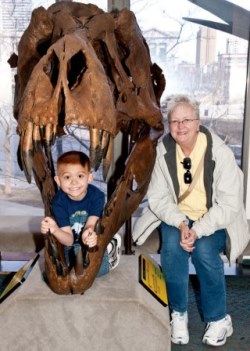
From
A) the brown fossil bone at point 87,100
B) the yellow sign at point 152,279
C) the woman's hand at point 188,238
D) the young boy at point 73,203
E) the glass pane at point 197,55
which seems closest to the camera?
the brown fossil bone at point 87,100

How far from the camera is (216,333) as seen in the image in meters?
2.18

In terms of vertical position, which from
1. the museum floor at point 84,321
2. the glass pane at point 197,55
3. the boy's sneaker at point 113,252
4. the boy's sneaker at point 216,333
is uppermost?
the glass pane at point 197,55

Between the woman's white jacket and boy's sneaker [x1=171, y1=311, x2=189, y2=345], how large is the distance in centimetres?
35

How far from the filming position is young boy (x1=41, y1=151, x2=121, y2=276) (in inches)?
71.4

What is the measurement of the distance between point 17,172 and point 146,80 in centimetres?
196

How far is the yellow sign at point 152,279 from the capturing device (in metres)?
1.98

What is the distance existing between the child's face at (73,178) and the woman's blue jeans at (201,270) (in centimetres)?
57

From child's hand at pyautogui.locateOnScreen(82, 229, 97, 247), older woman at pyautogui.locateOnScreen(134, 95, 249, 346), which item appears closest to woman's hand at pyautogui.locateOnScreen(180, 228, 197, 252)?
older woman at pyautogui.locateOnScreen(134, 95, 249, 346)

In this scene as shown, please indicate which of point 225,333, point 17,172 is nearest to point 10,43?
point 17,172

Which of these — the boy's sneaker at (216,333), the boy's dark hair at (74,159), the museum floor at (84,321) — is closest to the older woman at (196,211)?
the boy's sneaker at (216,333)

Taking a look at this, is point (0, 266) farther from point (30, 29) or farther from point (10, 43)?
point (30, 29)

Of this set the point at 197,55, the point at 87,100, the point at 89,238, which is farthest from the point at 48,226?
the point at 197,55

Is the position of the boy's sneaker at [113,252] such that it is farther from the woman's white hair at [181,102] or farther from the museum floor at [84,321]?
the woman's white hair at [181,102]

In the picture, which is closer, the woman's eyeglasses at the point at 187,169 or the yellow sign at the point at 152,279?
the yellow sign at the point at 152,279
